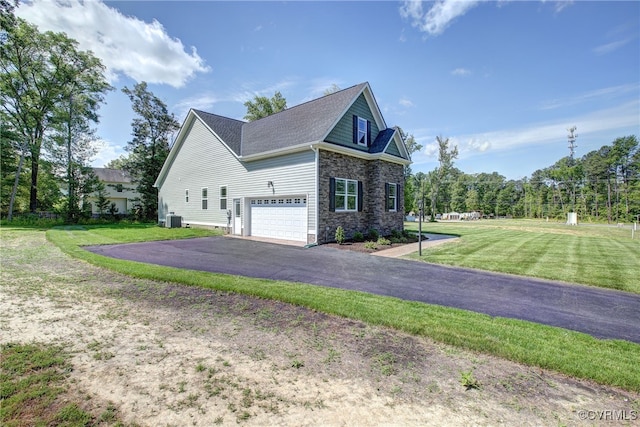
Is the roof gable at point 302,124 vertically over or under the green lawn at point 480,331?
over

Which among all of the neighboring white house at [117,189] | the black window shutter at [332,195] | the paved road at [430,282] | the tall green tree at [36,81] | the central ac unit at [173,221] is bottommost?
the paved road at [430,282]

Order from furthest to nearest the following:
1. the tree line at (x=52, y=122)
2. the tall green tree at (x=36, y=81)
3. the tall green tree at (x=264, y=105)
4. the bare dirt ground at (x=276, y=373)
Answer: the tall green tree at (x=264, y=105), the tree line at (x=52, y=122), the tall green tree at (x=36, y=81), the bare dirt ground at (x=276, y=373)

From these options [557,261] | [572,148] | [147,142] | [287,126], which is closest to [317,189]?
[287,126]

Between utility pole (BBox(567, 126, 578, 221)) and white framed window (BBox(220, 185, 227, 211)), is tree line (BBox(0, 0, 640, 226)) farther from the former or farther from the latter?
utility pole (BBox(567, 126, 578, 221))

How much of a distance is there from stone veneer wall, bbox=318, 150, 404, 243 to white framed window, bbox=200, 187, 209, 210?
971cm

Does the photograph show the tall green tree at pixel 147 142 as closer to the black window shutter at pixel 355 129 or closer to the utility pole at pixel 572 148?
the black window shutter at pixel 355 129

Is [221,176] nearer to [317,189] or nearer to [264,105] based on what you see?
[317,189]

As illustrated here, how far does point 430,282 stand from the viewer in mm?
6676

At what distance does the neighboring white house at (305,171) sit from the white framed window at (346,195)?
48mm

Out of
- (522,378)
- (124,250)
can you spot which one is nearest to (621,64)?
(522,378)

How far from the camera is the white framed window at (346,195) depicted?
13.1 meters

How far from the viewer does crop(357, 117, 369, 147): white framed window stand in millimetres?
14531

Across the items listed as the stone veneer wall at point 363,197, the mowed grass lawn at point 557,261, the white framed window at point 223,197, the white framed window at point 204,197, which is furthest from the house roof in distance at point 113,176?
the mowed grass lawn at point 557,261

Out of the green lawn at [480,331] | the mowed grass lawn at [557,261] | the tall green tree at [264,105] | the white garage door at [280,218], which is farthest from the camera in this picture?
the tall green tree at [264,105]
